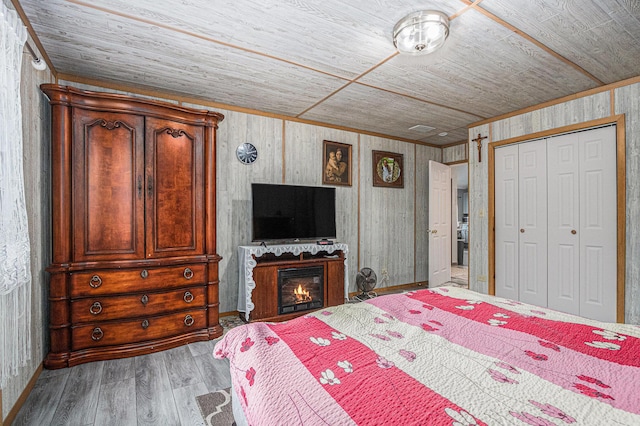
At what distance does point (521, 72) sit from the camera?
280 centimetres

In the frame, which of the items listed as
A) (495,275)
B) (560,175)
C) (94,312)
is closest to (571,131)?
(560,175)

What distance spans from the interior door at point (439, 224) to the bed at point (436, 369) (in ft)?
11.3

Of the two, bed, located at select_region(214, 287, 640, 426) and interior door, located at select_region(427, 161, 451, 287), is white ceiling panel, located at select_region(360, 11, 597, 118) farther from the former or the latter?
bed, located at select_region(214, 287, 640, 426)

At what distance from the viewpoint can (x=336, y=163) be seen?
452cm

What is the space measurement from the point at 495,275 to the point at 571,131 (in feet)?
6.43

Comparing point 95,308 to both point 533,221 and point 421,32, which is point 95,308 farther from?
→ point 533,221

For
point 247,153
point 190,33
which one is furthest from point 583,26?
point 247,153

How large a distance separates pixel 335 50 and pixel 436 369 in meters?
2.31

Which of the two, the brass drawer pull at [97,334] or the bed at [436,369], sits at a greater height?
the bed at [436,369]

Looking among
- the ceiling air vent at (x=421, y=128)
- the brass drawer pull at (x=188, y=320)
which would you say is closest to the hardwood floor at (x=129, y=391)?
the brass drawer pull at (x=188, y=320)

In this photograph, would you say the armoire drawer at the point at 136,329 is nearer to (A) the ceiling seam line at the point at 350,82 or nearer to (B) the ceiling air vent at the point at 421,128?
(A) the ceiling seam line at the point at 350,82

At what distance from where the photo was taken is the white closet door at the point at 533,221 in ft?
12.1

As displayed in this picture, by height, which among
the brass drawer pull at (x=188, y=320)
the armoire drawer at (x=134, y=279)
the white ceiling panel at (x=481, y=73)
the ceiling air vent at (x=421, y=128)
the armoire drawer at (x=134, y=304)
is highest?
the white ceiling panel at (x=481, y=73)

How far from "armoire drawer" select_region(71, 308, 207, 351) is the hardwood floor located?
6.4 inches
